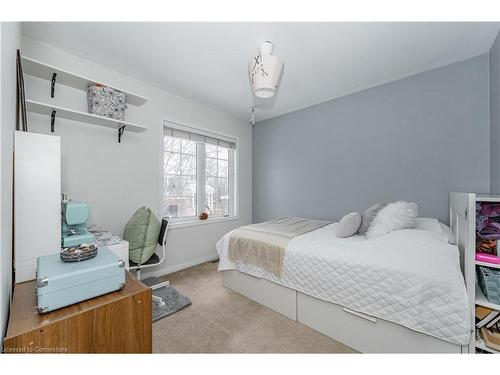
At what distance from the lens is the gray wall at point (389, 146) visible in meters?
2.14

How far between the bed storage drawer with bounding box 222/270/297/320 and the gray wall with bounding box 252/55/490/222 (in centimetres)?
156

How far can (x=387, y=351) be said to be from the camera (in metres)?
1.40

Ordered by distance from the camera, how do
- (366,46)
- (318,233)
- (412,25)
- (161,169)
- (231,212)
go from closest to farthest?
(412,25) → (366,46) → (318,233) → (161,169) → (231,212)

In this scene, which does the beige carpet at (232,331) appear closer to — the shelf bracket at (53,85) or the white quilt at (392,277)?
the white quilt at (392,277)

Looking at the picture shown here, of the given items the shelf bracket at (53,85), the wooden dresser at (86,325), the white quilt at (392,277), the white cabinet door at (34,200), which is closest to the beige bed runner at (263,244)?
the white quilt at (392,277)

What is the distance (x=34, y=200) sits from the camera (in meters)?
1.19

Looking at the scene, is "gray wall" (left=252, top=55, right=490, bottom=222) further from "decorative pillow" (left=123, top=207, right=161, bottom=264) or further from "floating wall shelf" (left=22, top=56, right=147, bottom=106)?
"floating wall shelf" (left=22, top=56, right=147, bottom=106)

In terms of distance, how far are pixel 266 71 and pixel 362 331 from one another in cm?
204

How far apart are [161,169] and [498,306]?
3174 millimetres

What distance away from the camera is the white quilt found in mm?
1194

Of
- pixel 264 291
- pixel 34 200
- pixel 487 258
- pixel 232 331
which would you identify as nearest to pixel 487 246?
pixel 487 258
